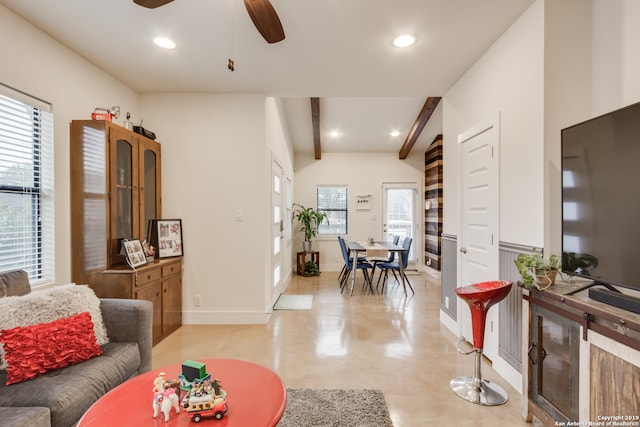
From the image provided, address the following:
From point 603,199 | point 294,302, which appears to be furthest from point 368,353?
point 603,199

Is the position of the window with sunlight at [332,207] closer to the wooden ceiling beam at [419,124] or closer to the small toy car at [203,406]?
the wooden ceiling beam at [419,124]

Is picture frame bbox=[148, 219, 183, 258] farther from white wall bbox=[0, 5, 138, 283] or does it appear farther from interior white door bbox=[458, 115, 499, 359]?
interior white door bbox=[458, 115, 499, 359]

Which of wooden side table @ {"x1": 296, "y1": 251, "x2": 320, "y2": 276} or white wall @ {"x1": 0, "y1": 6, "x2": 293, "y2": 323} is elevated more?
white wall @ {"x1": 0, "y1": 6, "x2": 293, "y2": 323}

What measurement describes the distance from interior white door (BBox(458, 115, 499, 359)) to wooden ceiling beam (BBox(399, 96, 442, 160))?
1.88 m

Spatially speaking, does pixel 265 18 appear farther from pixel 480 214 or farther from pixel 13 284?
pixel 480 214

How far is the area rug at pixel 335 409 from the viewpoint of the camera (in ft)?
6.04

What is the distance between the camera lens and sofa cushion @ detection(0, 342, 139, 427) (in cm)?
138

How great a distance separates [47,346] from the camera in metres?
1.61

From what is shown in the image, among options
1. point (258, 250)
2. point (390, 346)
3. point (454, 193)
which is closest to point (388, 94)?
point (454, 193)

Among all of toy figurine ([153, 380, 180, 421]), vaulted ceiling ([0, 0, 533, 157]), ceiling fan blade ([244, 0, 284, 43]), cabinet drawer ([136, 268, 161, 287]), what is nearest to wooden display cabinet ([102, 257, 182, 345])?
cabinet drawer ([136, 268, 161, 287])

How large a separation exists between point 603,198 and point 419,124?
4.40 meters

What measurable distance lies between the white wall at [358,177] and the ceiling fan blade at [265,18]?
5223mm

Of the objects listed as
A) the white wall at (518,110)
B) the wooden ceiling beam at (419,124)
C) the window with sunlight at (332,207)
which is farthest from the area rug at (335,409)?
the window with sunlight at (332,207)

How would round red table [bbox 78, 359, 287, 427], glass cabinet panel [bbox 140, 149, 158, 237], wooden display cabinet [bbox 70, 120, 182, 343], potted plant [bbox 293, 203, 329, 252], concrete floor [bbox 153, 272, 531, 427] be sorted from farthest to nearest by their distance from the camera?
potted plant [bbox 293, 203, 329, 252], glass cabinet panel [bbox 140, 149, 158, 237], wooden display cabinet [bbox 70, 120, 182, 343], concrete floor [bbox 153, 272, 531, 427], round red table [bbox 78, 359, 287, 427]
